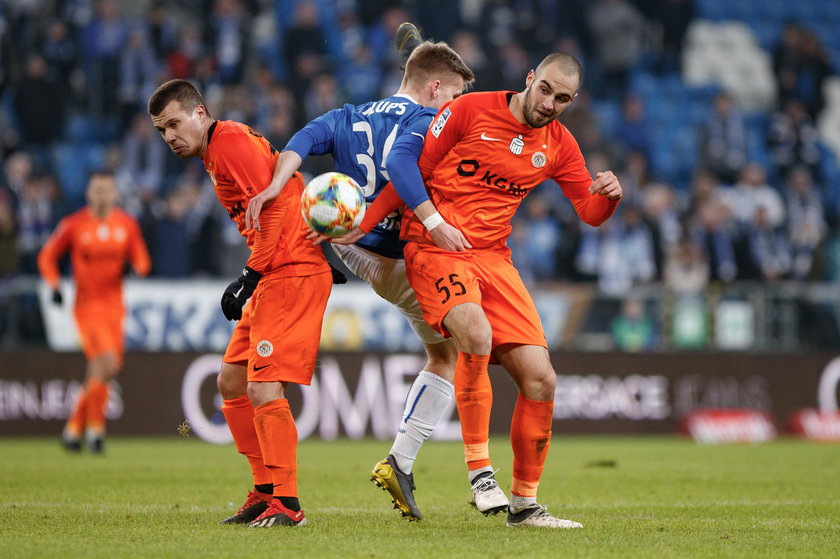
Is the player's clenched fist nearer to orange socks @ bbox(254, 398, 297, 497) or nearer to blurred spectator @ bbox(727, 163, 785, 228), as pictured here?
orange socks @ bbox(254, 398, 297, 497)

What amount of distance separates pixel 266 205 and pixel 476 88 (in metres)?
11.8

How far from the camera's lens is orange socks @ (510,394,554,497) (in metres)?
5.97

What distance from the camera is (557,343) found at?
14477 mm

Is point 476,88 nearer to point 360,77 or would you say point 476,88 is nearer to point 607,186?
point 360,77

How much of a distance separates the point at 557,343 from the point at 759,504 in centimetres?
720

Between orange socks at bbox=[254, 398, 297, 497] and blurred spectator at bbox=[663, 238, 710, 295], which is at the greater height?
orange socks at bbox=[254, 398, 297, 497]

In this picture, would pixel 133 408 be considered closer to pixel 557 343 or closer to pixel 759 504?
pixel 557 343

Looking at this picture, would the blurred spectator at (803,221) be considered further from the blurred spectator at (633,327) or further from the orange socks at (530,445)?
the orange socks at (530,445)

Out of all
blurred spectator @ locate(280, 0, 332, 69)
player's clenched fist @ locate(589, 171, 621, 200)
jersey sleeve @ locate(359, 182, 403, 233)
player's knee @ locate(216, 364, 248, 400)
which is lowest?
player's knee @ locate(216, 364, 248, 400)

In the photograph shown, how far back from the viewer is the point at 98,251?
481 inches

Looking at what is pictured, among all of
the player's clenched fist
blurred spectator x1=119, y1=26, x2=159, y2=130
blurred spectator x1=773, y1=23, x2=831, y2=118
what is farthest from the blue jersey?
blurred spectator x1=773, y1=23, x2=831, y2=118

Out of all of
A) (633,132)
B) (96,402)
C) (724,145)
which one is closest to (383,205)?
(96,402)

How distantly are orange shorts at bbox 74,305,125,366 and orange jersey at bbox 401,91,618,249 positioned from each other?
6448 millimetres

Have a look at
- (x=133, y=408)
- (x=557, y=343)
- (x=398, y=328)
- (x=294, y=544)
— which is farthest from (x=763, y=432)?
(x=294, y=544)
